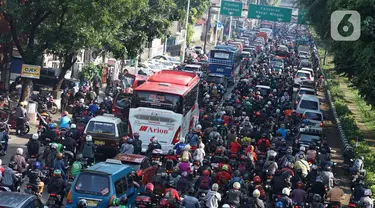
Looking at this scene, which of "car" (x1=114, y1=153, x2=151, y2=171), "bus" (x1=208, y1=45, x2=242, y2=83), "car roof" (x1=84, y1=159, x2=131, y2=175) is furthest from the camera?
"bus" (x1=208, y1=45, x2=242, y2=83)

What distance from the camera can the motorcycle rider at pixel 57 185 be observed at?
60.6ft

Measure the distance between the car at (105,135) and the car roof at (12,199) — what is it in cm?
1084

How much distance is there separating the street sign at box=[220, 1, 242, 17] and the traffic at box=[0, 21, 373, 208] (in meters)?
38.8

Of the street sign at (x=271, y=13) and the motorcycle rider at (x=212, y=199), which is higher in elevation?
the street sign at (x=271, y=13)

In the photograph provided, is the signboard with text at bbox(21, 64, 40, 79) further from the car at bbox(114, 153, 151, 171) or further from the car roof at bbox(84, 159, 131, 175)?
the car roof at bbox(84, 159, 131, 175)

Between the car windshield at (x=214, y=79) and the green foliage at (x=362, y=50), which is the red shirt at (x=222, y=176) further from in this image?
the car windshield at (x=214, y=79)

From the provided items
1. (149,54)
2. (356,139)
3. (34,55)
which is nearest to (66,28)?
(34,55)

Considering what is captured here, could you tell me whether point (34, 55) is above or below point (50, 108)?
above

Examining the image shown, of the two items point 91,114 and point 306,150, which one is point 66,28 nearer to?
point 91,114

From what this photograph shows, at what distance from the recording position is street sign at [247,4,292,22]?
262 ft

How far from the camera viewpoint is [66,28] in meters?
31.2

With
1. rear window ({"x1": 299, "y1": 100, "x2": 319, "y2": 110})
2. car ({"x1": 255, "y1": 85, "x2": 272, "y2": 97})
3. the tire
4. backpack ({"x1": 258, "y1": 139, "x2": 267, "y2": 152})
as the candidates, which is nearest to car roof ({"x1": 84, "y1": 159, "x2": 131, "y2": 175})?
backpack ({"x1": 258, "y1": 139, "x2": 267, "y2": 152})

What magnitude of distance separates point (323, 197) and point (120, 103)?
13.2 metres

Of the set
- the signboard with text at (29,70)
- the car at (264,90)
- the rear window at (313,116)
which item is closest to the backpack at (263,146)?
the signboard with text at (29,70)
